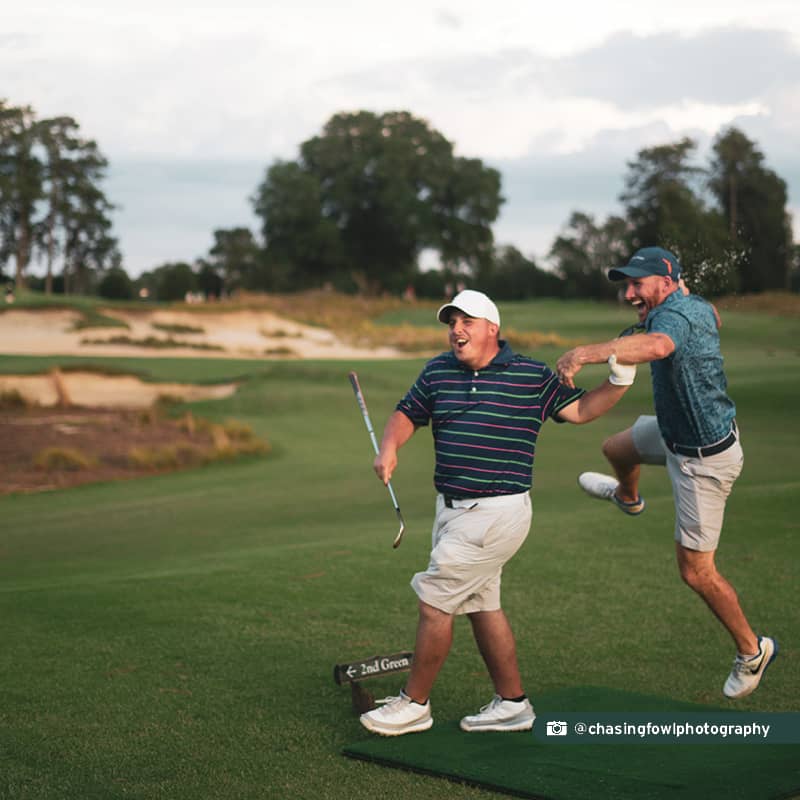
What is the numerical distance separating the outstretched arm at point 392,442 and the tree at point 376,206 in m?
61.8

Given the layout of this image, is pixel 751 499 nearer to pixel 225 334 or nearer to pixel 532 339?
pixel 532 339

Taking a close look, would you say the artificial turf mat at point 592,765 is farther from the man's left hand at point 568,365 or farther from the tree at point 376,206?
the tree at point 376,206

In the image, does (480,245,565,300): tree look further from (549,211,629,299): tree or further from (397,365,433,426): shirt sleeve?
(397,365,433,426): shirt sleeve

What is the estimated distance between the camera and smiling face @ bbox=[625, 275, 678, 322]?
5.83 metres

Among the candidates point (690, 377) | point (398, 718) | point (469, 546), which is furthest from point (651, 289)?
point (398, 718)

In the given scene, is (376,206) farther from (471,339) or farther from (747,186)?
(471,339)

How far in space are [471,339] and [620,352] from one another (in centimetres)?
69

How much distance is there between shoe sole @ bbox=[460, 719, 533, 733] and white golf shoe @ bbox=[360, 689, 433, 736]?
0.19 meters

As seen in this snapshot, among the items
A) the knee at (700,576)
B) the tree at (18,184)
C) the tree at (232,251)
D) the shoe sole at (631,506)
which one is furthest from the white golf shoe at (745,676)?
the tree at (232,251)

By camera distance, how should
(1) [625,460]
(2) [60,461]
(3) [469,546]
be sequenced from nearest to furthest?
(3) [469,546], (1) [625,460], (2) [60,461]

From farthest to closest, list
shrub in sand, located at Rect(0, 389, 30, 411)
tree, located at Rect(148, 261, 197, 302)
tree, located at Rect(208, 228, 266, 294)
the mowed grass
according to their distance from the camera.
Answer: tree, located at Rect(208, 228, 266, 294) → tree, located at Rect(148, 261, 197, 302) → shrub in sand, located at Rect(0, 389, 30, 411) → the mowed grass

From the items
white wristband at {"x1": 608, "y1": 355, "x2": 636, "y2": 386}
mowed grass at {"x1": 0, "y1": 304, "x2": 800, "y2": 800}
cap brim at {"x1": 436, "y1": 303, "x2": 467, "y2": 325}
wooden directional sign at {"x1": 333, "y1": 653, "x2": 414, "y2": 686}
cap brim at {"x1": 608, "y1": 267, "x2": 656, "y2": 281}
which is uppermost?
cap brim at {"x1": 608, "y1": 267, "x2": 656, "y2": 281}

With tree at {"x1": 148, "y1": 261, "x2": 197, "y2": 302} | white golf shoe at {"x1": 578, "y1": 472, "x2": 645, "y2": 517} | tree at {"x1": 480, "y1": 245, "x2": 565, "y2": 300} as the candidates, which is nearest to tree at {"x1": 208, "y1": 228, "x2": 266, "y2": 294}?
tree at {"x1": 148, "y1": 261, "x2": 197, "y2": 302}

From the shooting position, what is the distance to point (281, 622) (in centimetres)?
792
